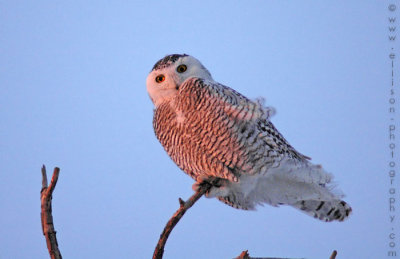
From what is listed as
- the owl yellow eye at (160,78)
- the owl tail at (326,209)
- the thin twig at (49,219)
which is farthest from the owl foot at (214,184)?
the thin twig at (49,219)

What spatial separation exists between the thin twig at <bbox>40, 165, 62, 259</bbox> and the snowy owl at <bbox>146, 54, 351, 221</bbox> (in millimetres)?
931

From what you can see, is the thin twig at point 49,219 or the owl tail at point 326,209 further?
the owl tail at point 326,209

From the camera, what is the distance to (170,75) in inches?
138

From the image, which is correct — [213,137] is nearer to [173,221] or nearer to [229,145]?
[229,145]

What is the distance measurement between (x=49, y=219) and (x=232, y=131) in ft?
4.13

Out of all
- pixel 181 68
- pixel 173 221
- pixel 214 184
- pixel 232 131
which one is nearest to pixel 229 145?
pixel 232 131

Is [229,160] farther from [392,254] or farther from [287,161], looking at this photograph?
[392,254]

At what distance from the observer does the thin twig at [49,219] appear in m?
2.74

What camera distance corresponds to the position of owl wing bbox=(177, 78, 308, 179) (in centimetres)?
317

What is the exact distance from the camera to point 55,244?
9.10 feet

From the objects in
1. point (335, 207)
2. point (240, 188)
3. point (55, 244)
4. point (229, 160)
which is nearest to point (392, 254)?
point (335, 207)

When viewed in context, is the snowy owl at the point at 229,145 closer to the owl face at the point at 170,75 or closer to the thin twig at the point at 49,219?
the owl face at the point at 170,75

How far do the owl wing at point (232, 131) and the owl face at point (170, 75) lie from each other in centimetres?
25

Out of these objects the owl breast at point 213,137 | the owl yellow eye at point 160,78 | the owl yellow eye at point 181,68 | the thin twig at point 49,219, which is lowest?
the thin twig at point 49,219
